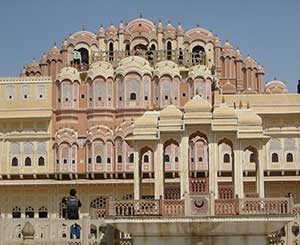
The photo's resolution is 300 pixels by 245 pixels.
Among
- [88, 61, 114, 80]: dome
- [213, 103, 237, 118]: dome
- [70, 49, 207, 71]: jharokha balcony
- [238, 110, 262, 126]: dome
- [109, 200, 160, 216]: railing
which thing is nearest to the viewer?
[109, 200, 160, 216]: railing

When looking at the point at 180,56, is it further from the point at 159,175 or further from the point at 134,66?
the point at 159,175

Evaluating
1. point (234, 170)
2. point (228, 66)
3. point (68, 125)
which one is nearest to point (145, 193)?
point (68, 125)

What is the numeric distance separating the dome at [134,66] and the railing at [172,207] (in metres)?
19.7

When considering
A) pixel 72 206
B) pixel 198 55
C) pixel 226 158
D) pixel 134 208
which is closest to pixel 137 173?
pixel 134 208

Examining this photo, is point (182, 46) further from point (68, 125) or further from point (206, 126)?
point (206, 126)

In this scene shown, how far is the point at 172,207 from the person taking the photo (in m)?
19.2

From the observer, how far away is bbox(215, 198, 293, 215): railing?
62.1 feet

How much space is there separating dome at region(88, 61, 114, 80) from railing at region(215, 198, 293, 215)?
20.5 metres

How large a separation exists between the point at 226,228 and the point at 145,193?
712 inches

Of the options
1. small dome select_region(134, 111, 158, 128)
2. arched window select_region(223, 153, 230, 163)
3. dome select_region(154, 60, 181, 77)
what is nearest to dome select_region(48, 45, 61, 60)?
dome select_region(154, 60, 181, 77)

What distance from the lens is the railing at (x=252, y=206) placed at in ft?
62.1

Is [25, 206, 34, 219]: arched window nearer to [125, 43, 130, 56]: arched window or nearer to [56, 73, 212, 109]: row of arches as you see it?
[56, 73, 212, 109]: row of arches

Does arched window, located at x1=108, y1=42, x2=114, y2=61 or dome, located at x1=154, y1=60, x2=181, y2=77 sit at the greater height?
arched window, located at x1=108, y1=42, x2=114, y2=61

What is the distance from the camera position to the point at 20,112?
38.2 meters
